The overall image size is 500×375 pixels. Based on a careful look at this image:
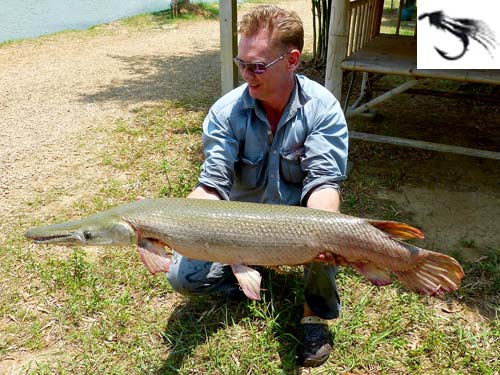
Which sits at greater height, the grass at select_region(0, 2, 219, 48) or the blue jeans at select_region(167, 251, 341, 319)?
the grass at select_region(0, 2, 219, 48)

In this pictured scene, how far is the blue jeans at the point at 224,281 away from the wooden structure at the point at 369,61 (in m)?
2.15

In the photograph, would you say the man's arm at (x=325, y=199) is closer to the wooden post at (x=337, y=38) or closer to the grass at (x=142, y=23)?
the wooden post at (x=337, y=38)

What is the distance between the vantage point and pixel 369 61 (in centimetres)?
438

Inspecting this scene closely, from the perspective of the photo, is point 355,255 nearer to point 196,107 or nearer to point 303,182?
point 303,182

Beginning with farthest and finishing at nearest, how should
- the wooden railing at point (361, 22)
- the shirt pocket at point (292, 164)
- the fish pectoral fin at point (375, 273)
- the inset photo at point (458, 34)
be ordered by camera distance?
the wooden railing at point (361, 22) < the inset photo at point (458, 34) < the shirt pocket at point (292, 164) < the fish pectoral fin at point (375, 273)

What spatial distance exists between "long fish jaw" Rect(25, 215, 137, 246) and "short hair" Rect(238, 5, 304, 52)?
1.28 meters

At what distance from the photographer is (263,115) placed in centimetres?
291

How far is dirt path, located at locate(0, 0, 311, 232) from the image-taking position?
509cm

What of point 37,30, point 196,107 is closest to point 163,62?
point 196,107

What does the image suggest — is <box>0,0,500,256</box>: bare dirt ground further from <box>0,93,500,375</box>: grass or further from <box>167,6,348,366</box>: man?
<box>167,6,348,366</box>: man

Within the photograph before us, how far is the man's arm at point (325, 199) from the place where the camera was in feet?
8.68

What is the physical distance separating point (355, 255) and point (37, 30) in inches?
520

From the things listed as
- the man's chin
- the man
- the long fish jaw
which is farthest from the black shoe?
the man's chin

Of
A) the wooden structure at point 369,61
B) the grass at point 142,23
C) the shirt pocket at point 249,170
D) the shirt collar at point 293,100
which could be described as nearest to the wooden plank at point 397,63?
the wooden structure at point 369,61
